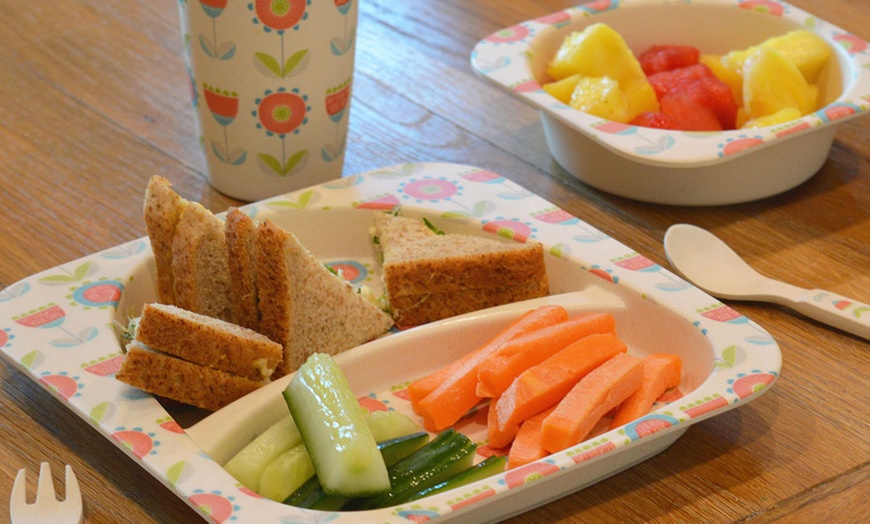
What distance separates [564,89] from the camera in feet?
5.97

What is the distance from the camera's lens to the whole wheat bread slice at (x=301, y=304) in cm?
127

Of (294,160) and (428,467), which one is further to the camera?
(294,160)

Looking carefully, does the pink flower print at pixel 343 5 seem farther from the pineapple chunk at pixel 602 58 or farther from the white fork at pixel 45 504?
the white fork at pixel 45 504

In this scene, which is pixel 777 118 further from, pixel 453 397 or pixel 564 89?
pixel 453 397

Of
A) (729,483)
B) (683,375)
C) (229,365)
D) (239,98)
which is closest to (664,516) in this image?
(729,483)

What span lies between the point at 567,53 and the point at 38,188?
90 cm

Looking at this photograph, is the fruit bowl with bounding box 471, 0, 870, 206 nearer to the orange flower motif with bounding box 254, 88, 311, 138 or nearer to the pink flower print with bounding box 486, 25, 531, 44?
the pink flower print with bounding box 486, 25, 531, 44

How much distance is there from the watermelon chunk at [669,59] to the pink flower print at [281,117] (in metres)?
0.68

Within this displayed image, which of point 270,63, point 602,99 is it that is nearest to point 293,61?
point 270,63

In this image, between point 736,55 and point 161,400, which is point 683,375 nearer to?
point 161,400

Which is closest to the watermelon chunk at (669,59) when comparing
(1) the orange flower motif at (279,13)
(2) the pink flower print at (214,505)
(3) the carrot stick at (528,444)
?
(1) the orange flower motif at (279,13)

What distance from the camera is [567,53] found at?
1875 millimetres

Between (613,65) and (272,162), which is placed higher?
(613,65)

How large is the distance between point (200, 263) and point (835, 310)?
83cm
